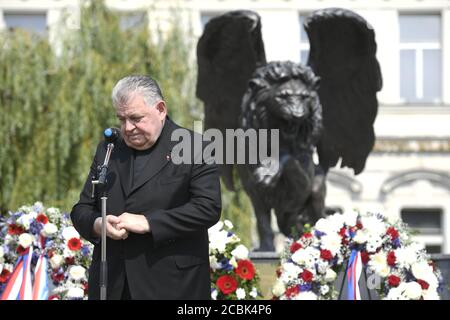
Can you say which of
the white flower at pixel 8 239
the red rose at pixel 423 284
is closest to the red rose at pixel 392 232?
the red rose at pixel 423 284

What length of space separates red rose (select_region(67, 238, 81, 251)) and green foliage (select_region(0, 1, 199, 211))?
7788mm

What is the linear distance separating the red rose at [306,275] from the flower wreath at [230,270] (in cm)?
42

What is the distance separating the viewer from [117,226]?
433cm

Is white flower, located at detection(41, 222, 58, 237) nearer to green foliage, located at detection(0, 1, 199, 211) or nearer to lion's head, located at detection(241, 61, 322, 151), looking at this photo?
lion's head, located at detection(241, 61, 322, 151)

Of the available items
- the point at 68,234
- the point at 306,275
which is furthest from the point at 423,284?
the point at 68,234

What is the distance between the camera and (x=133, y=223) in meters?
4.34

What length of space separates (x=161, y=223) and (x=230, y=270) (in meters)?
2.86

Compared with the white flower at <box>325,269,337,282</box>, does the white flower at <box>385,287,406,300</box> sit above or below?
below

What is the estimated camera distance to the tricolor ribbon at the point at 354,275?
691 cm

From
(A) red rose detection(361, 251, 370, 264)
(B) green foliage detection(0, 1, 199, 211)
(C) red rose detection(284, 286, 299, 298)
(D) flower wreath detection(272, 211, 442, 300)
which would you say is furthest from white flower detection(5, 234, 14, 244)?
(B) green foliage detection(0, 1, 199, 211)

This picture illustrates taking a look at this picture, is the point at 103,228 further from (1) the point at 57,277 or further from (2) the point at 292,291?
(1) the point at 57,277

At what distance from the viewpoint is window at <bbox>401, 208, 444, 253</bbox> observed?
22.1 meters
